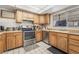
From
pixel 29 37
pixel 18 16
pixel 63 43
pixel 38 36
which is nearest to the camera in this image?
pixel 63 43

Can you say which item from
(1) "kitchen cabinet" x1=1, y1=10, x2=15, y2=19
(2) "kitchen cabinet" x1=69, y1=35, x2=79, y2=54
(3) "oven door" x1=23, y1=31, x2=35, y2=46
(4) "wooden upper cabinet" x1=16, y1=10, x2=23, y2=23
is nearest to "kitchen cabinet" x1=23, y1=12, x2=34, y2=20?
(4) "wooden upper cabinet" x1=16, y1=10, x2=23, y2=23

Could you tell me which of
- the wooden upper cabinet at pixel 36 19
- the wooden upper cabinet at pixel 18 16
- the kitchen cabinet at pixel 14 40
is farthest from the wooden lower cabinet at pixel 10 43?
the wooden upper cabinet at pixel 36 19

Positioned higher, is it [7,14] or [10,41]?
[7,14]

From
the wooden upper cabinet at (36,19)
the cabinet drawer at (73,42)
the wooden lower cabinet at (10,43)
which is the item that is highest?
the wooden upper cabinet at (36,19)

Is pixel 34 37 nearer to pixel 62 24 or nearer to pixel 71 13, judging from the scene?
pixel 62 24

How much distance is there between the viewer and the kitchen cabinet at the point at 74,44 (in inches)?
87.1

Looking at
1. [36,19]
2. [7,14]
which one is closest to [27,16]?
[36,19]

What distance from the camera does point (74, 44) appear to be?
2.29m

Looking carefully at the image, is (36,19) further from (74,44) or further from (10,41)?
(74,44)

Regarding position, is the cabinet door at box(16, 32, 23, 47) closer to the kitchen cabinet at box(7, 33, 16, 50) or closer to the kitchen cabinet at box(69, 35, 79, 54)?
the kitchen cabinet at box(7, 33, 16, 50)

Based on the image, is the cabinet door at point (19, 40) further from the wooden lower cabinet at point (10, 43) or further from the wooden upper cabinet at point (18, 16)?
the wooden upper cabinet at point (18, 16)

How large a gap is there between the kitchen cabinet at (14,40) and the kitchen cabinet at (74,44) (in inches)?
87.3

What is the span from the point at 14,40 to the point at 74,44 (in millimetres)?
2394
